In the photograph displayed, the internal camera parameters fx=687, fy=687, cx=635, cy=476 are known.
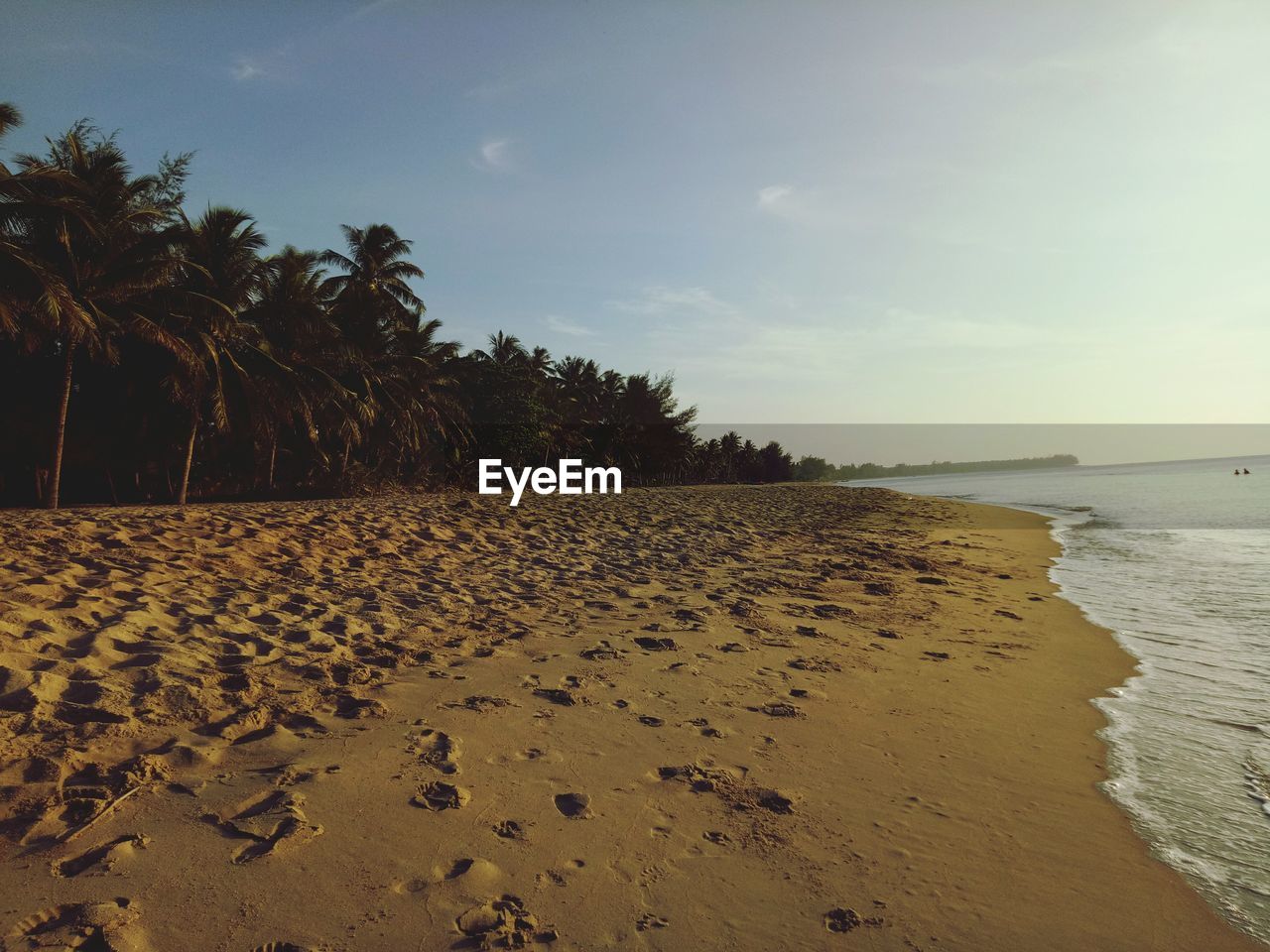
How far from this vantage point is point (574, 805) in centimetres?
305

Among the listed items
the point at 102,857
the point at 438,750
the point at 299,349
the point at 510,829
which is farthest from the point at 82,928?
the point at 299,349

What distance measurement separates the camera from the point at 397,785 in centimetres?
312

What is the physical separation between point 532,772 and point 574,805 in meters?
0.37

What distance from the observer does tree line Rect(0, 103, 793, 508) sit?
1659cm

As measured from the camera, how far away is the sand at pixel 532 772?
233cm

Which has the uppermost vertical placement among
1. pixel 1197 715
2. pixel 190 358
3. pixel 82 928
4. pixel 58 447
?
pixel 190 358

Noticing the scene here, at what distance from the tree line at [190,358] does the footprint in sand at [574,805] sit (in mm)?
17062

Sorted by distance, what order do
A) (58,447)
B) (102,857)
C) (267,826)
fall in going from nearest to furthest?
(102,857), (267,826), (58,447)

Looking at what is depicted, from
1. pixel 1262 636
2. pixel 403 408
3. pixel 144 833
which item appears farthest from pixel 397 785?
pixel 403 408

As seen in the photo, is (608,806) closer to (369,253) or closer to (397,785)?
(397,785)

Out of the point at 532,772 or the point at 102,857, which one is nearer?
the point at 102,857

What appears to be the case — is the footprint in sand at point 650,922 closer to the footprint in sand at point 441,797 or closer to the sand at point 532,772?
the sand at point 532,772

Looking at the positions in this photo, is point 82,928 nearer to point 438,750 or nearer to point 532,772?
point 438,750

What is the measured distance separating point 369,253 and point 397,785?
104ft
